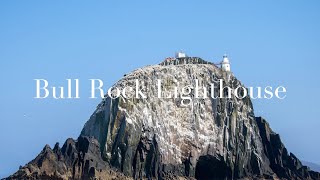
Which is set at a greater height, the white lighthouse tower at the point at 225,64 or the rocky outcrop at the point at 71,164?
the white lighthouse tower at the point at 225,64

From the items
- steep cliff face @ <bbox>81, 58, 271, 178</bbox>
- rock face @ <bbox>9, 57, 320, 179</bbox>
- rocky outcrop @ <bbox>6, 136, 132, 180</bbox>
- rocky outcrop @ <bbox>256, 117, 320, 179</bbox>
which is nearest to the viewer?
rocky outcrop @ <bbox>6, 136, 132, 180</bbox>

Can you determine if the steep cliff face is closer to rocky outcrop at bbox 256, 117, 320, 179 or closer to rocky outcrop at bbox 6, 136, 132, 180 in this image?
rocky outcrop at bbox 256, 117, 320, 179

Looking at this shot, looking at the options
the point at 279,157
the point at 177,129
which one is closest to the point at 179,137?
the point at 177,129

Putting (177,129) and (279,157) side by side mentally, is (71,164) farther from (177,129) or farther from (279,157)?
(279,157)

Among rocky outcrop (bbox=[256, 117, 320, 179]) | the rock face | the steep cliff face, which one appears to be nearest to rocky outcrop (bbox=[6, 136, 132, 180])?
the rock face

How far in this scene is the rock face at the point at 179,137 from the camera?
130 m

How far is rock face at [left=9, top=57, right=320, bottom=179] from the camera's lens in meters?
130

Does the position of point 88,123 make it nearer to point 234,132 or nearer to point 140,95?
point 140,95

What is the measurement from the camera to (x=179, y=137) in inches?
5418

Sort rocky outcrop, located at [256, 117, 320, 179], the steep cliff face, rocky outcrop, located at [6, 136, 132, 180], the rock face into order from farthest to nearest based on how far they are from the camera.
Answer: rocky outcrop, located at [256, 117, 320, 179] < the steep cliff face < the rock face < rocky outcrop, located at [6, 136, 132, 180]

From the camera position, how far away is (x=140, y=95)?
135 metres

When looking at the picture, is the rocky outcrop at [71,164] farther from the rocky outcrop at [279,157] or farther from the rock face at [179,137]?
the rocky outcrop at [279,157]

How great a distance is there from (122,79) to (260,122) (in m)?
24.0

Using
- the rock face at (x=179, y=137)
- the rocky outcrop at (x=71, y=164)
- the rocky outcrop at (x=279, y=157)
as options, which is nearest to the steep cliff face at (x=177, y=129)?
the rock face at (x=179, y=137)
